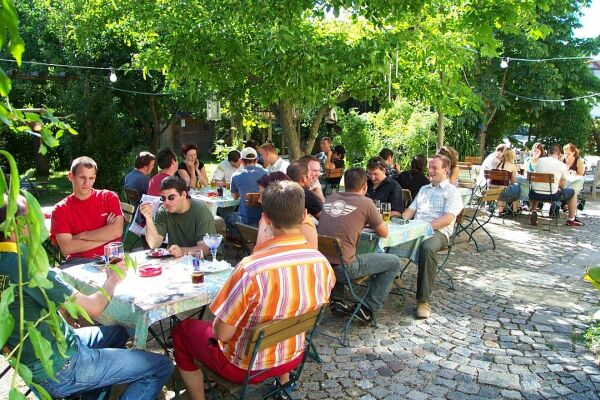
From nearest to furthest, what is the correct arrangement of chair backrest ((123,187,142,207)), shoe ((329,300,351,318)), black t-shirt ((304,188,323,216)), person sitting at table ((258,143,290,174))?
shoe ((329,300,351,318))
black t-shirt ((304,188,323,216))
chair backrest ((123,187,142,207))
person sitting at table ((258,143,290,174))

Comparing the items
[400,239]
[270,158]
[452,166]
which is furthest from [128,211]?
[452,166]

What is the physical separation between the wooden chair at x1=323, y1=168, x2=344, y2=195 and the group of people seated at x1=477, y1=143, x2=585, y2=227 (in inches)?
110

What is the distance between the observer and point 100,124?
37.0ft

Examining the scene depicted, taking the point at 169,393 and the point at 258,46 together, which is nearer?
the point at 169,393

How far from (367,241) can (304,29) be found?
3573 millimetres

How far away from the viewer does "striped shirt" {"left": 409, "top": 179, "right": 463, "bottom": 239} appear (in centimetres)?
529

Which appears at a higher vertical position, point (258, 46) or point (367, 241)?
point (258, 46)

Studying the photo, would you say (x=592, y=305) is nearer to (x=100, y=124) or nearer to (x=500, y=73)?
(x=100, y=124)

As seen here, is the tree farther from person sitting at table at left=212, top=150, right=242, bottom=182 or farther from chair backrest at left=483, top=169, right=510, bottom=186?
chair backrest at left=483, top=169, right=510, bottom=186

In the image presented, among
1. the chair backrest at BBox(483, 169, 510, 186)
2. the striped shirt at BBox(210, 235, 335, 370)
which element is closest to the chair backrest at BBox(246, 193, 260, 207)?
the striped shirt at BBox(210, 235, 335, 370)

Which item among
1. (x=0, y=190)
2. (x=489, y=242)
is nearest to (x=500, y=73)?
(x=489, y=242)

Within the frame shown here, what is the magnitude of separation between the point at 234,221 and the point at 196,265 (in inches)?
117

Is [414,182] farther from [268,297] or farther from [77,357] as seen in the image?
[77,357]

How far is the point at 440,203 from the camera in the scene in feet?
17.6
